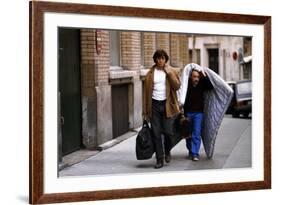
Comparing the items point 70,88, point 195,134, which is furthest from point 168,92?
point 70,88

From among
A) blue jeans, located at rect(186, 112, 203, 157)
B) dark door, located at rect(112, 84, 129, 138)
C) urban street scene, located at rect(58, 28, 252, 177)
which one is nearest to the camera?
urban street scene, located at rect(58, 28, 252, 177)

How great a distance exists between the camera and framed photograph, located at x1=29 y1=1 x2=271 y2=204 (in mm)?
2605

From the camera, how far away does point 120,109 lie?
2.87 m

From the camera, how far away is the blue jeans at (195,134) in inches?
115

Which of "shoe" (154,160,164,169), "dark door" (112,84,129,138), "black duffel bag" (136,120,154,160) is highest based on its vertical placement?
"dark door" (112,84,129,138)

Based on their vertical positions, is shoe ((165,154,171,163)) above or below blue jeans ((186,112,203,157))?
below

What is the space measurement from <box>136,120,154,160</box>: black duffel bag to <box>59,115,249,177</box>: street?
0.07ft

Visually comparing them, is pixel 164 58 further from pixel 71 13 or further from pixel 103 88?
pixel 71 13

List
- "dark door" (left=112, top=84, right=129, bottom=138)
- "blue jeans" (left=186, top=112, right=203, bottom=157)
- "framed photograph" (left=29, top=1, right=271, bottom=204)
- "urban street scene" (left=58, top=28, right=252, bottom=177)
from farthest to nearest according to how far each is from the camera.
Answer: "blue jeans" (left=186, top=112, right=203, bottom=157) → "dark door" (left=112, top=84, right=129, bottom=138) → "urban street scene" (left=58, top=28, right=252, bottom=177) → "framed photograph" (left=29, top=1, right=271, bottom=204)

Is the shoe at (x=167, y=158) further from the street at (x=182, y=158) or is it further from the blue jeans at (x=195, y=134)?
the blue jeans at (x=195, y=134)

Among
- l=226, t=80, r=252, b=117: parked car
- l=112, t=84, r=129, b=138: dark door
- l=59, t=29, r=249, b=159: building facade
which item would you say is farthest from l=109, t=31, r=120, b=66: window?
l=226, t=80, r=252, b=117: parked car

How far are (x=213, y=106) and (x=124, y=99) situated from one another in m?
0.50

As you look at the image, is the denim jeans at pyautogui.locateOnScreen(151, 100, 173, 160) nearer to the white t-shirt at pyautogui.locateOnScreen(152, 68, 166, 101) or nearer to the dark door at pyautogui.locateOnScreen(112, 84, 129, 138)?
the white t-shirt at pyautogui.locateOnScreen(152, 68, 166, 101)

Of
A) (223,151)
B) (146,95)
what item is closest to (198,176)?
(223,151)
